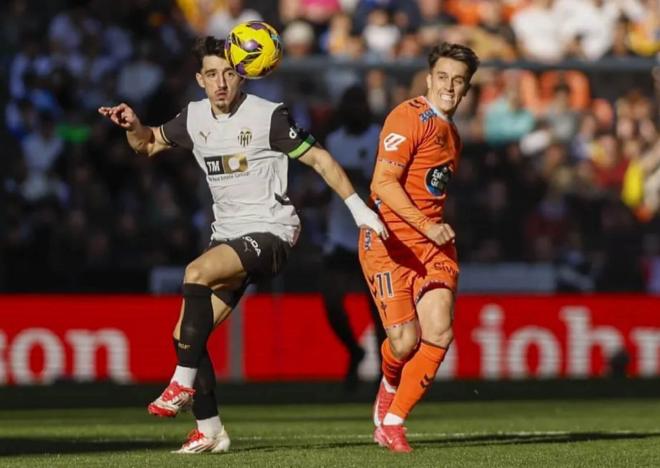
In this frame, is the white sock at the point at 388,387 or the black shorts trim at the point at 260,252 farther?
the white sock at the point at 388,387

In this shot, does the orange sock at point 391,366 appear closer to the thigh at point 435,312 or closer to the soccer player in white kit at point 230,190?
the thigh at point 435,312

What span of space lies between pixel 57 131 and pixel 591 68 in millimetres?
6141

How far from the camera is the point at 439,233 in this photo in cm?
833

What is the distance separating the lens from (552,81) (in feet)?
57.8

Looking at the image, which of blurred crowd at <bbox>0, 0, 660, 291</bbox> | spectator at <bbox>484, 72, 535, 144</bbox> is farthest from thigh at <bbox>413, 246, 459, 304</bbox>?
spectator at <bbox>484, 72, 535, 144</bbox>

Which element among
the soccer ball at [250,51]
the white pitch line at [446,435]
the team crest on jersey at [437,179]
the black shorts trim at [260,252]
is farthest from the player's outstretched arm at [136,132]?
the white pitch line at [446,435]

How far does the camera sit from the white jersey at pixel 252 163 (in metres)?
8.73

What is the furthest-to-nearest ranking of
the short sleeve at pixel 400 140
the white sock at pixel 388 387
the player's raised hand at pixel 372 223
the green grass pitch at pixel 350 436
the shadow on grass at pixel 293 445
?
1. the white sock at pixel 388 387
2. the shadow on grass at pixel 293 445
3. the short sleeve at pixel 400 140
4. the player's raised hand at pixel 372 223
5. the green grass pitch at pixel 350 436

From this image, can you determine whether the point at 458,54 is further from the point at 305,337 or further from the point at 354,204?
the point at 305,337

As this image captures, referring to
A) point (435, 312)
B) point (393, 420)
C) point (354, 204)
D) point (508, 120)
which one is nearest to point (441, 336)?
point (435, 312)

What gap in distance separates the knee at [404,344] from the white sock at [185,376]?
1187 mm

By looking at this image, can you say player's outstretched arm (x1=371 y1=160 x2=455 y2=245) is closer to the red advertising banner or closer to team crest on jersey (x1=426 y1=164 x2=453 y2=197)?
team crest on jersey (x1=426 y1=164 x2=453 y2=197)

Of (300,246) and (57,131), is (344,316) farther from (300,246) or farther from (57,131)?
(57,131)

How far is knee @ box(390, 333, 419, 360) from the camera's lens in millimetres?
8836
